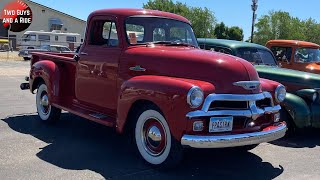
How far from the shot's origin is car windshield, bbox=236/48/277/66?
333 inches

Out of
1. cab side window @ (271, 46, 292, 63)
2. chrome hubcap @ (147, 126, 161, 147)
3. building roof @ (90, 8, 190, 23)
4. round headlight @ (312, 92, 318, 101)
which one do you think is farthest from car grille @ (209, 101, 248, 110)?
cab side window @ (271, 46, 292, 63)

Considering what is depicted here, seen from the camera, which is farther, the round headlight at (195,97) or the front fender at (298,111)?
the front fender at (298,111)

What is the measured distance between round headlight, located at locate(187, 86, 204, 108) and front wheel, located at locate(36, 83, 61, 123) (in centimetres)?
360

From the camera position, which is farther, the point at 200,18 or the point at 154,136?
the point at 200,18

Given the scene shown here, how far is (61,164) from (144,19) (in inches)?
93.8

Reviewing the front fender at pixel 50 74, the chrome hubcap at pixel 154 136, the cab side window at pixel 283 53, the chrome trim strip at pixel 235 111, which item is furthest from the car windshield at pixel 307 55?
the chrome hubcap at pixel 154 136

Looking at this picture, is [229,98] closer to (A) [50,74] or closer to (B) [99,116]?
(B) [99,116]

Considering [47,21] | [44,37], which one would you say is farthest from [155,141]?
[47,21]

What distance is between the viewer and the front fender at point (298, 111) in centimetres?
666

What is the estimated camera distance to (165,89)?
15.5 ft

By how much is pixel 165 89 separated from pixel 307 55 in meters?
8.04

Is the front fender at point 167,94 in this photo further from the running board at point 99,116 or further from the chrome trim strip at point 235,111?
the running board at point 99,116

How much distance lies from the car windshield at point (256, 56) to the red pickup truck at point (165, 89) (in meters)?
2.15

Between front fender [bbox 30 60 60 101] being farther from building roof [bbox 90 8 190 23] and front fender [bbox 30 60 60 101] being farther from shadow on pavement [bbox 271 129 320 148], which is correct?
shadow on pavement [bbox 271 129 320 148]
